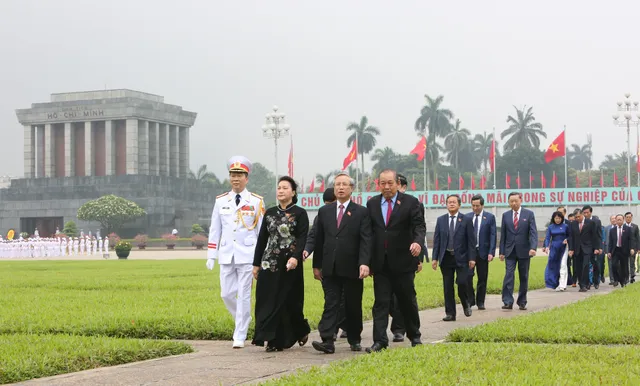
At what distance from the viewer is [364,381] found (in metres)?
6.91

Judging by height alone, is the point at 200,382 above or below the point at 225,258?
below

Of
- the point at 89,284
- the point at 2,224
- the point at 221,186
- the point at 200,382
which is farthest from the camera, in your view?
the point at 221,186

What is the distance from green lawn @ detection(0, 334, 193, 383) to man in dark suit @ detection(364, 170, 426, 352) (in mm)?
2089

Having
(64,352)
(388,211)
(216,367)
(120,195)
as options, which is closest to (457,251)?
(388,211)

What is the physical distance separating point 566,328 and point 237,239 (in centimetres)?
374

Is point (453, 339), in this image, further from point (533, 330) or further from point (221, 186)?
point (221, 186)

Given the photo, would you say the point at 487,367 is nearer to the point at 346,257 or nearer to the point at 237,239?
the point at 346,257

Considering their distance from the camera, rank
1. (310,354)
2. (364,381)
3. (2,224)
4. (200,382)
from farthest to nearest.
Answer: (2,224) < (310,354) < (200,382) < (364,381)

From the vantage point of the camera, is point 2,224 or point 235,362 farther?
point 2,224

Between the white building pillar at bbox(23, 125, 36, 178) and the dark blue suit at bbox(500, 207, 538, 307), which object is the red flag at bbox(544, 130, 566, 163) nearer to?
the dark blue suit at bbox(500, 207, 538, 307)

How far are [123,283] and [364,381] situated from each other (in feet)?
50.5

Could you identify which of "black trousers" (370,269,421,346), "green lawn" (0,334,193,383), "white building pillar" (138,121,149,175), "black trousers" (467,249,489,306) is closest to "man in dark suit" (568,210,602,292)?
"black trousers" (467,249,489,306)

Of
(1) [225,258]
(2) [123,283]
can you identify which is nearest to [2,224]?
(2) [123,283]

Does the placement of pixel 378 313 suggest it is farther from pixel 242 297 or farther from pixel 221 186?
pixel 221 186
